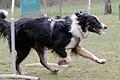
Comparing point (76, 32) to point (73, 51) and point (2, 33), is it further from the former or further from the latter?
point (2, 33)

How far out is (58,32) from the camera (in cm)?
753

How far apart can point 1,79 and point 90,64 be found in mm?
2417

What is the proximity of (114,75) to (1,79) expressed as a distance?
6.69ft

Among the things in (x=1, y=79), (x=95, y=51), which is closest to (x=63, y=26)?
(x=1, y=79)

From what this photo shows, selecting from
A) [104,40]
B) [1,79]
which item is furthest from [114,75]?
[104,40]

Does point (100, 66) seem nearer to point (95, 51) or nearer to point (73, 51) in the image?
point (73, 51)

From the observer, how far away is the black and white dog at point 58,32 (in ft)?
24.8

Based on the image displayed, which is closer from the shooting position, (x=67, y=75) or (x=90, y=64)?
(x=67, y=75)

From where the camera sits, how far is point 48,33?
7.55 meters

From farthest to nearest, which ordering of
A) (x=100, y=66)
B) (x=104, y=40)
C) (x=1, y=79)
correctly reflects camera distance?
1. (x=104, y=40)
2. (x=100, y=66)
3. (x=1, y=79)

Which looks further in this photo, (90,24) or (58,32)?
(90,24)

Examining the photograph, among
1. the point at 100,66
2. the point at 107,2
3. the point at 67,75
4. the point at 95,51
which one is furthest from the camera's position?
the point at 107,2

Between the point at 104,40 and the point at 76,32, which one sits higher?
the point at 76,32

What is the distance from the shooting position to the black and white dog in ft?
24.8
